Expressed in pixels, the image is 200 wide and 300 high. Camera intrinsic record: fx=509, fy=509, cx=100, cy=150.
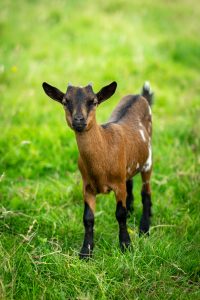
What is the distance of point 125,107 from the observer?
5.34 m

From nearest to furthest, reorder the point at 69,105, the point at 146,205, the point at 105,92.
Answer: the point at 69,105
the point at 105,92
the point at 146,205

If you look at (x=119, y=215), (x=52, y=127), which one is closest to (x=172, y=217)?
(x=119, y=215)

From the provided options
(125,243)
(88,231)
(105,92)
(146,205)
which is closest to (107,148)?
(105,92)

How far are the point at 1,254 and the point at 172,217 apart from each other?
1.96 metres

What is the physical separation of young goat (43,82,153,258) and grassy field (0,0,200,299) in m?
0.25

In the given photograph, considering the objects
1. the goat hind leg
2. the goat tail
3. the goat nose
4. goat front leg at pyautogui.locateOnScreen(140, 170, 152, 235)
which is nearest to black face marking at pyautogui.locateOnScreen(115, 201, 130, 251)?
goat front leg at pyautogui.locateOnScreen(140, 170, 152, 235)

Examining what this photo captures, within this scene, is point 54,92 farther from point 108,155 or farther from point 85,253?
point 85,253

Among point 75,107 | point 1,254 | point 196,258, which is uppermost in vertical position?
point 75,107

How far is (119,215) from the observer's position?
464cm

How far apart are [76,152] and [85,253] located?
2.28 meters

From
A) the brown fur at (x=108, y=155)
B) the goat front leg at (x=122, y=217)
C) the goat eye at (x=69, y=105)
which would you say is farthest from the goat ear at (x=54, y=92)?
the goat front leg at (x=122, y=217)

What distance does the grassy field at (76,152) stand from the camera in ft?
13.2

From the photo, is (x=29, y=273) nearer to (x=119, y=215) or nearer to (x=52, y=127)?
(x=119, y=215)

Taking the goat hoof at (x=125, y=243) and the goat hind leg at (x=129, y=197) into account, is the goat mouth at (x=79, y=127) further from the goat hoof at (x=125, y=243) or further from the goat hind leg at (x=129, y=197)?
the goat hind leg at (x=129, y=197)
